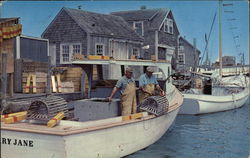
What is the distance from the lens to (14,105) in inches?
318

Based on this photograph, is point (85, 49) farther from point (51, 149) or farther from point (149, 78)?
point (51, 149)

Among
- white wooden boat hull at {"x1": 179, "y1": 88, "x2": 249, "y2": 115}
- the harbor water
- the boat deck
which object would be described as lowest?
the harbor water

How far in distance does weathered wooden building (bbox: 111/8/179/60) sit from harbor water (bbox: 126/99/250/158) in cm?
1219

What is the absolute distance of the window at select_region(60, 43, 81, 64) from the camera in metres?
21.1

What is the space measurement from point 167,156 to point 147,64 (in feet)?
9.43

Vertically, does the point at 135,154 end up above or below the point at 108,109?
below

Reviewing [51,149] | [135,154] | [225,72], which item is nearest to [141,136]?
[135,154]

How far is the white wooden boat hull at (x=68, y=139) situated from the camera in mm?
5797

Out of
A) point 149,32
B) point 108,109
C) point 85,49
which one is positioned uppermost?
point 149,32

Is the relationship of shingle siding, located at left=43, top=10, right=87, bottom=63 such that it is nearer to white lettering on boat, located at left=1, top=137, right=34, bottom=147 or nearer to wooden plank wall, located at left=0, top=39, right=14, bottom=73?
wooden plank wall, located at left=0, top=39, right=14, bottom=73

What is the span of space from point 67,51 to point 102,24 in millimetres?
3317

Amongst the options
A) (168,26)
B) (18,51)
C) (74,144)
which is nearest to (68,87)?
(18,51)

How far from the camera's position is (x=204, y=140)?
10305 mm

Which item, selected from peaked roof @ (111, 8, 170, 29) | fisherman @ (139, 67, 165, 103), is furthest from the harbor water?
peaked roof @ (111, 8, 170, 29)
